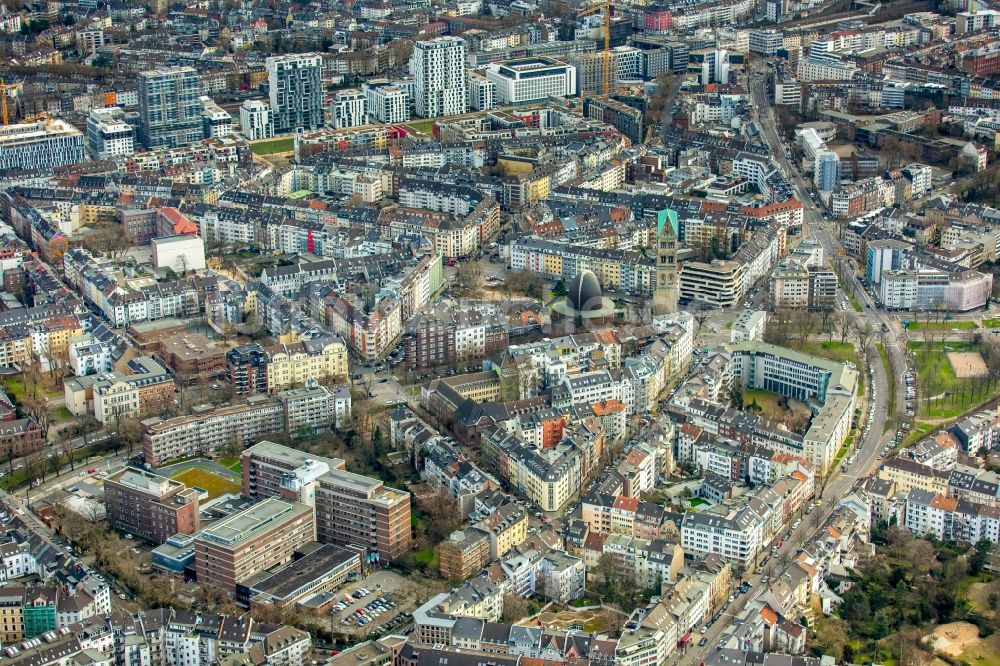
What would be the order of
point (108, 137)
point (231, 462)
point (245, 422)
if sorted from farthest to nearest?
1. point (108, 137)
2. point (245, 422)
3. point (231, 462)

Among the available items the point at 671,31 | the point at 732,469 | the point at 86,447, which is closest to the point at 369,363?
the point at 86,447

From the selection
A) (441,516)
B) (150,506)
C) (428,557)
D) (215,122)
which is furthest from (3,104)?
(428,557)

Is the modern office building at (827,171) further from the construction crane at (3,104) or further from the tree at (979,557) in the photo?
the construction crane at (3,104)

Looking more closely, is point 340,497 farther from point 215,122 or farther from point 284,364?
point 215,122

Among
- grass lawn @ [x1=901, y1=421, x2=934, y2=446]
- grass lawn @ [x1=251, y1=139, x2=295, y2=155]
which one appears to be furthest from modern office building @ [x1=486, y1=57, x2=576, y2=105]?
grass lawn @ [x1=901, y1=421, x2=934, y2=446]

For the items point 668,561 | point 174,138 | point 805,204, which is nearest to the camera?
point 668,561

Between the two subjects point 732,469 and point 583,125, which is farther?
point 583,125

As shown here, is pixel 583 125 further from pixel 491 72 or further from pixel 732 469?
pixel 732 469
